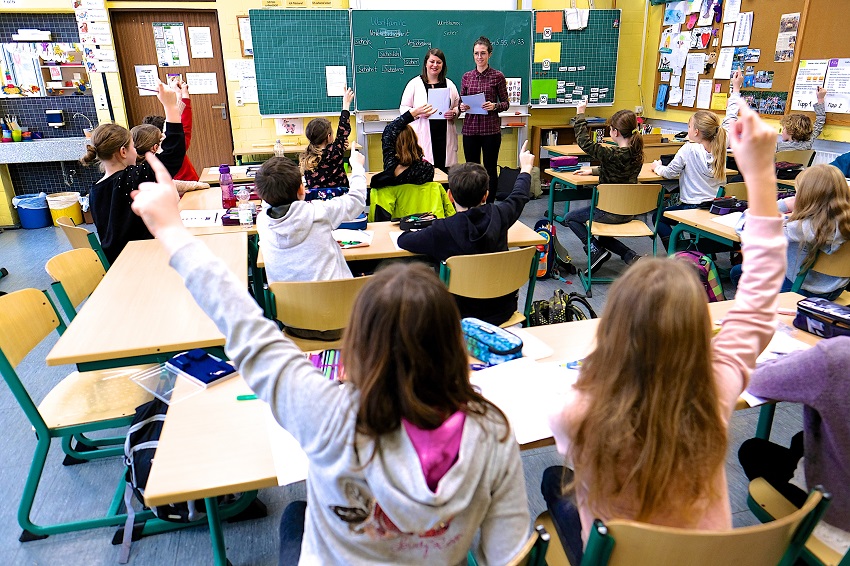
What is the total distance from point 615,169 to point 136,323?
3455mm

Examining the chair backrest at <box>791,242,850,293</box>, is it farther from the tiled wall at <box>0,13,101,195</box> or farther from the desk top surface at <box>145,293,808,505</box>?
the tiled wall at <box>0,13,101,195</box>

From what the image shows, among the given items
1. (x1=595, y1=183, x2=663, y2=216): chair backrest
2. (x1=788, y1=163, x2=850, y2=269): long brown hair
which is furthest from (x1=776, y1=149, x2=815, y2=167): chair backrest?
(x1=788, y1=163, x2=850, y2=269): long brown hair

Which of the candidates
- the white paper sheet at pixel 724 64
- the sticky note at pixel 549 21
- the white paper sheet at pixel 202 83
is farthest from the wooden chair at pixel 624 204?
the white paper sheet at pixel 202 83

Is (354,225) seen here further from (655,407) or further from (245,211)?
(655,407)

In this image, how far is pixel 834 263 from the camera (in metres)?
2.71

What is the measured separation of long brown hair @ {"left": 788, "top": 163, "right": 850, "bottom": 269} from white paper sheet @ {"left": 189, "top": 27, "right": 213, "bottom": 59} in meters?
5.76

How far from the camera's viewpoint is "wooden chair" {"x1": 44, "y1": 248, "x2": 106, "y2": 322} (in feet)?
7.24

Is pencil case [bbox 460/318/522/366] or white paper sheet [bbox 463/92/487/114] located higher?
white paper sheet [bbox 463/92/487/114]

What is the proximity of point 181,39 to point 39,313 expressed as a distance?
508 centimetres

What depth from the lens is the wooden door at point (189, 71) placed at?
19.5 ft

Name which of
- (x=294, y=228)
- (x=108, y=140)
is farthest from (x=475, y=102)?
(x=294, y=228)

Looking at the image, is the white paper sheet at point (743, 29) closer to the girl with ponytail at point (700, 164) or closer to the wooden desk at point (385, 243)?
the girl with ponytail at point (700, 164)

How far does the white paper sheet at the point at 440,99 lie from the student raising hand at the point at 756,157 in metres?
4.43

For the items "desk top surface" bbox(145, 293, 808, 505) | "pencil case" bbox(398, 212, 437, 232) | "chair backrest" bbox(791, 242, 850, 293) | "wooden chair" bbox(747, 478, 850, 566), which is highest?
"pencil case" bbox(398, 212, 437, 232)
